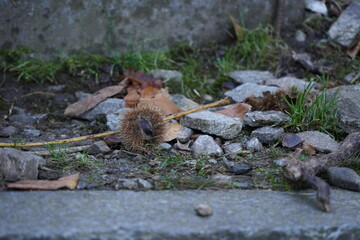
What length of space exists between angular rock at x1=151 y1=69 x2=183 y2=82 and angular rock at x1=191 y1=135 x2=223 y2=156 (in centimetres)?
121

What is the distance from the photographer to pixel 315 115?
9.44ft

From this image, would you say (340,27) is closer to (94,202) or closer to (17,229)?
(94,202)

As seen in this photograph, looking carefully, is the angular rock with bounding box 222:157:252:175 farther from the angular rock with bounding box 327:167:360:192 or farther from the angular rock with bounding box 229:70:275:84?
the angular rock with bounding box 229:70:275:84

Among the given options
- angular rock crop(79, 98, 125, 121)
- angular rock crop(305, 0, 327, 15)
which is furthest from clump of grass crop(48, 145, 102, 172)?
angular rock crop(305, 0, 327, 15)

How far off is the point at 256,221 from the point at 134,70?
2312mm

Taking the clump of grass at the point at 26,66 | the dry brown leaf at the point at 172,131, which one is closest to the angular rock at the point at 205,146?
the dry brown leaf at the point at 172,131

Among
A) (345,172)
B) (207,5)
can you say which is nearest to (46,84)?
(207,5)

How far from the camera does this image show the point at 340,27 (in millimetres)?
4180

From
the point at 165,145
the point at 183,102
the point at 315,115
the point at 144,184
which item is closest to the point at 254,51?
the point at 183,102

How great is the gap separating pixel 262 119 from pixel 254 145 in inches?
8.8

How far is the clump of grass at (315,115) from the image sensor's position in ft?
9.36

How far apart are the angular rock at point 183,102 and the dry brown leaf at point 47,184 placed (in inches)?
49.2

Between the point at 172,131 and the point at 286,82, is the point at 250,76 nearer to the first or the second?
the point at 286,82

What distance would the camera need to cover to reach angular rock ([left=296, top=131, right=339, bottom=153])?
2627 mm
